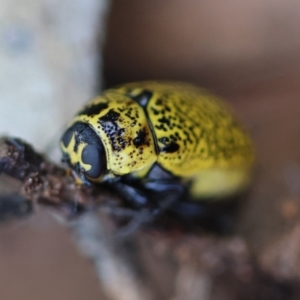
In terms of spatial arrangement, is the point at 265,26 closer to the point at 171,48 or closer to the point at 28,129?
the point at 171,48

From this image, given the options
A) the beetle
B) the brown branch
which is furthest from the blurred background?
the beetle

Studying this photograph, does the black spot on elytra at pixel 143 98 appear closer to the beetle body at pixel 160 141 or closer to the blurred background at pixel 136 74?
the beetle body at pixel 160 141

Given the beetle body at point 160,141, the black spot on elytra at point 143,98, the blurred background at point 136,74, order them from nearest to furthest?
the beetle body at point 160,141
the black spot on elytra at point 143,98
the blurred background at point 136,74

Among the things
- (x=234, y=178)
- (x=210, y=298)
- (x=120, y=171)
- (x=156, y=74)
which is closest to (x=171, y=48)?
(x=156, y=74)

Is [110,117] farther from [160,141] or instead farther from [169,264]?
[169,264]

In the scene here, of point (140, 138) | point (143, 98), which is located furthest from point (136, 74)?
point (140, 138)

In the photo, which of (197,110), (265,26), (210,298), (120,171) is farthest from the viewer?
(265,26)

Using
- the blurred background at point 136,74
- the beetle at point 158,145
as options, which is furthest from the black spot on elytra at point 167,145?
the blurred background at point 136,74

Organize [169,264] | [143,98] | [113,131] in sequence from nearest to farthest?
1. [113,131]
2. [143,98]
3. [169,264]
